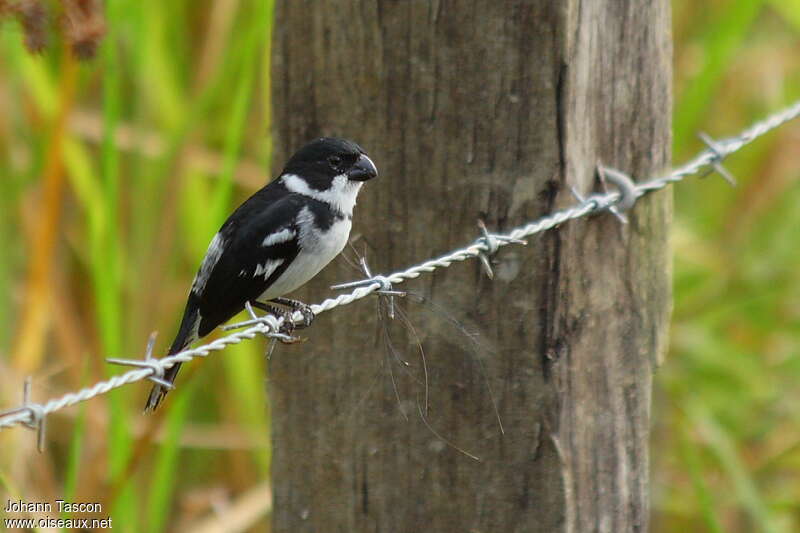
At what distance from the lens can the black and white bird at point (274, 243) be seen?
2.49 m

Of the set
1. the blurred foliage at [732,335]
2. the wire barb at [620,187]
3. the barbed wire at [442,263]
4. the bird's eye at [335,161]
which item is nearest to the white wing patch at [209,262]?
the barbed wire at [442,263]

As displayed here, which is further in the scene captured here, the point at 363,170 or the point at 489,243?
the point at 363,170

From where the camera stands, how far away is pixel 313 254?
2.48m

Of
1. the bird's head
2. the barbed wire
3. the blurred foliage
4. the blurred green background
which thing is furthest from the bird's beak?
the blurred foliage

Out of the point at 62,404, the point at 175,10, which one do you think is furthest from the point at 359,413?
the point at 175,10

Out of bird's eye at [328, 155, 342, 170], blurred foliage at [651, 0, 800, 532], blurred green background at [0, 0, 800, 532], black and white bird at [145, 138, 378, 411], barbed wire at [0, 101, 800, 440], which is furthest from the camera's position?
blurred foliage at [651, 0, 800, 532]

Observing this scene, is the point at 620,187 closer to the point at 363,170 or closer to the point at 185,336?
the point at 363,170

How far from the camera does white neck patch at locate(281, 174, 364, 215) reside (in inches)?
98.9

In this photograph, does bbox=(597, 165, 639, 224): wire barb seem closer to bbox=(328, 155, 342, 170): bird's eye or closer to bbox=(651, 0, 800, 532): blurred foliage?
bbox=(328, 155, 342, 170): bird's eye

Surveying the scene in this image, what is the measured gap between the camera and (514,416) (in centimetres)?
215

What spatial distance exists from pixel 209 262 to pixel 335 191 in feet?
1.22

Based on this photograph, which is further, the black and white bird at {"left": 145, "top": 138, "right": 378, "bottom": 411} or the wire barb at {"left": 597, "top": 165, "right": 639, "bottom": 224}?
the black and white bird at {"left": 145, "top": 138, "right": 378, "bottom": 411}

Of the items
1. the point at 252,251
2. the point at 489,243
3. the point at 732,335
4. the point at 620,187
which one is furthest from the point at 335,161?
the point at 732,335

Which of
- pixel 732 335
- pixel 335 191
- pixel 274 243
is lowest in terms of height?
pixel 274 243
